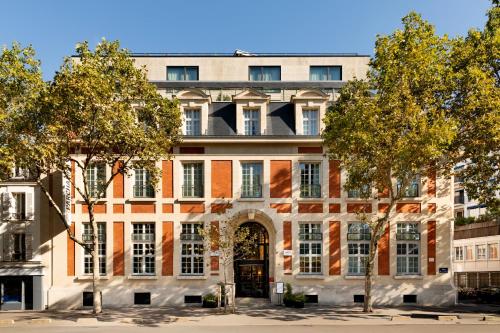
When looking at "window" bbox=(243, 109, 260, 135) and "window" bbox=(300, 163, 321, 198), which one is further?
"window" bbox=(243, 109, 260, 135)

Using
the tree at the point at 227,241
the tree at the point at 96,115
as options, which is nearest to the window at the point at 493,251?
the tree at the point at 227,241

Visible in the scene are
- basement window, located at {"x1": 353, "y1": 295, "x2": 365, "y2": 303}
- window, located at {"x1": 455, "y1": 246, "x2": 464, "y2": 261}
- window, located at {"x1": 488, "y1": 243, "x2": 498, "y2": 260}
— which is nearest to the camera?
basement window, located at {"x1": 353, "y1": 295, "x2": 365, "y2": 303}

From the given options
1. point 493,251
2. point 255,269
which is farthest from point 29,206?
point 493,251

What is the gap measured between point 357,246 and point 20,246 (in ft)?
66.0

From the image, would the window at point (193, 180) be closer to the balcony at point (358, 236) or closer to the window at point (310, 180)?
the window at point (310, 180)

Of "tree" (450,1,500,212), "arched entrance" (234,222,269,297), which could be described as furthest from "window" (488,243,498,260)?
"arched entrance" (234,222,269,297)

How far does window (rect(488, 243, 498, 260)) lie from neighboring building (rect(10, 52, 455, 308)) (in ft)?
65.4

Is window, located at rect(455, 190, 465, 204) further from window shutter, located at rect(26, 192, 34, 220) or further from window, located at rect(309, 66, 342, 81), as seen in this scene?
window shutter, located at rect(26, 192, 34, 220)

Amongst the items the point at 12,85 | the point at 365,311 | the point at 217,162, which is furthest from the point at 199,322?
the point at 12,85

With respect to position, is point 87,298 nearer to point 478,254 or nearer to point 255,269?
point 255,269

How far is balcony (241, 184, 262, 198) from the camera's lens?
33062 mm

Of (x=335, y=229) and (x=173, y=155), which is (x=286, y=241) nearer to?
(x=335, y=229)

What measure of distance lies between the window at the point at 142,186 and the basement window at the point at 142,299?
19.5ft

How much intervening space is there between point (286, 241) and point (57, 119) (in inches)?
594
